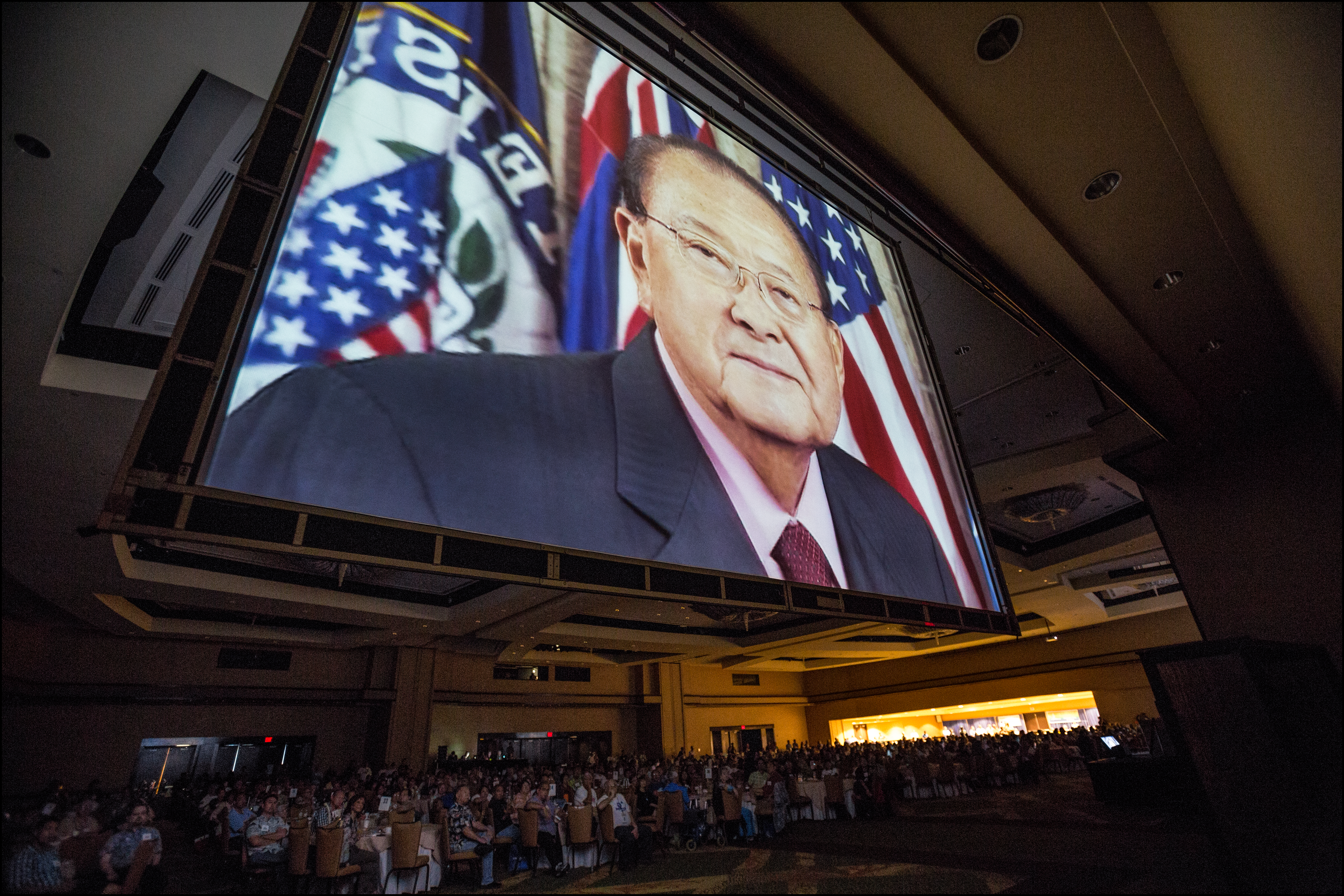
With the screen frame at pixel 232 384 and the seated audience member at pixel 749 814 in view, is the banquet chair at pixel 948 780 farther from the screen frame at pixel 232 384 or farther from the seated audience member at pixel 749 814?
the screen frame at pixel 232 384

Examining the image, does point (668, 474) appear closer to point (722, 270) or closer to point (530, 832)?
point (722, 270)

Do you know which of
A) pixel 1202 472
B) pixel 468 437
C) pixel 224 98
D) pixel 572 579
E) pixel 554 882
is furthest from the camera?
pixel 554 882

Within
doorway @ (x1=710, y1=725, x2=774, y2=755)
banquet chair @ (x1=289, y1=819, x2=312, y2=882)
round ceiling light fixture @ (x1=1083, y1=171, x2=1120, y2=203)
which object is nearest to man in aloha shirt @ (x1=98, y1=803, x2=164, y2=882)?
banquet chair @ (x1=289, y1=819, x2=312, y2=882)

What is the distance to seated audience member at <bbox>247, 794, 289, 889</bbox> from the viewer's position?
5.86m

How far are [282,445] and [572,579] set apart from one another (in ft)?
5.96

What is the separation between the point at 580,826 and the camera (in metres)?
7.20

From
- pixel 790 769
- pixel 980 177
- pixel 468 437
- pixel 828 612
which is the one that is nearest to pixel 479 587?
pixel 790 769

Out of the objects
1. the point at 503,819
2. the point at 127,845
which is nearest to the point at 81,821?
the point at 127,845

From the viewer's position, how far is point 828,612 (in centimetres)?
567

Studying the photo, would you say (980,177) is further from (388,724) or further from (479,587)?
(388,724)

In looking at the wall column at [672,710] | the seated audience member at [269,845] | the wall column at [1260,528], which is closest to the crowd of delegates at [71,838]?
the seated audience member at [269,845]

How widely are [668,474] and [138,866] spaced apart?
453 cm

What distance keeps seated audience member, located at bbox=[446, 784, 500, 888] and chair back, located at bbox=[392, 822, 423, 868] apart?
2.24ft

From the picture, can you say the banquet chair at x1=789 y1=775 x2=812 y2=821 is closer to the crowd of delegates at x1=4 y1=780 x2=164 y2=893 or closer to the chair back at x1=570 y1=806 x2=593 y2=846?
the chair back at x1=570 y1=806 x2=593 y2=846
